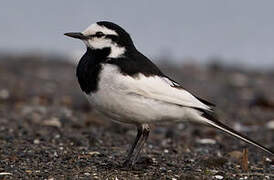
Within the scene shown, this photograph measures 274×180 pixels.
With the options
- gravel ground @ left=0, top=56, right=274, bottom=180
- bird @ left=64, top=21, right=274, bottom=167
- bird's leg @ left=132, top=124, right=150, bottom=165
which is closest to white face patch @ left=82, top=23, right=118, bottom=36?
bird @ left=64, top=21, right=274, bottom=167

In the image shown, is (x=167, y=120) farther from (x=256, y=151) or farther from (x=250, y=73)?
(x=250, y=73)

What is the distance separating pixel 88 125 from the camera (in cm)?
932

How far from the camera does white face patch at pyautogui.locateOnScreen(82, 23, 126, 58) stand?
245 inches

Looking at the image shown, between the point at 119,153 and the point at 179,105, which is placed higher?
the point at 179,105

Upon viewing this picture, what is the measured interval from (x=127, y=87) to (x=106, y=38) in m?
0.70

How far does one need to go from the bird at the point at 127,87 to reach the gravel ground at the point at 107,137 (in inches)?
Result: 19.6

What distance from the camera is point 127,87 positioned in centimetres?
582

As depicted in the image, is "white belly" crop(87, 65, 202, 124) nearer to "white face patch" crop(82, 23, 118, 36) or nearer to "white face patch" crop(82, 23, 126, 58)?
"white face patch" crop(82, 23, 126, 58)

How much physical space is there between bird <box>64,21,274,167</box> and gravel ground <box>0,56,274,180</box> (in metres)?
0.50

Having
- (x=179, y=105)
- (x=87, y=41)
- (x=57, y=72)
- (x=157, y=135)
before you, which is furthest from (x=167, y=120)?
(x=57, y=72)

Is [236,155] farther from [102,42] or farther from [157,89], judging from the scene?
[102,42]

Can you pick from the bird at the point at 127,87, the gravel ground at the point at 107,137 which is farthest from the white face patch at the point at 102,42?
the gravel ground at the point at 107,137

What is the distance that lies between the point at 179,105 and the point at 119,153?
150 centimetres

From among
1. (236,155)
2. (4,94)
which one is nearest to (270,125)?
(236,155)
